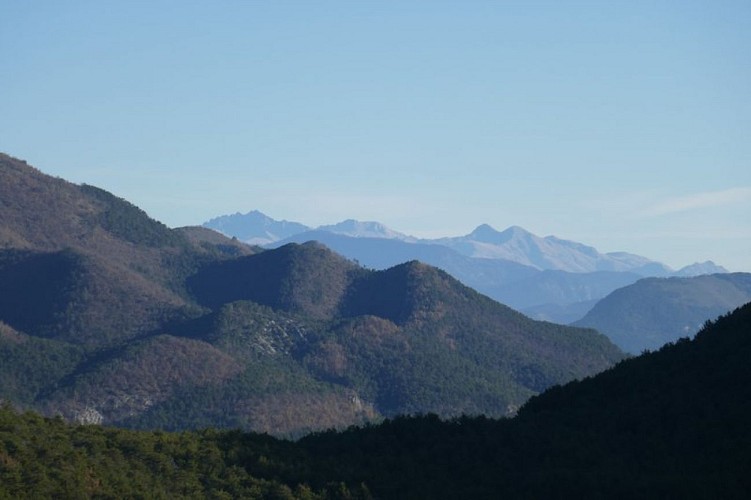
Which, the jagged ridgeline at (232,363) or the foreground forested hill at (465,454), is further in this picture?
the jagged ridgeline at (232,363)

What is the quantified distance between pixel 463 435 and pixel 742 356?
14.4m

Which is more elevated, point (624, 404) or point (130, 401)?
point (624, 404)

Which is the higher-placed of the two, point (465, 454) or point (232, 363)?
point (465, 454)

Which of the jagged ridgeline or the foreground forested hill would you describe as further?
the jagged ridgeline

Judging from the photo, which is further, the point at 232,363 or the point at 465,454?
the point at 232,363

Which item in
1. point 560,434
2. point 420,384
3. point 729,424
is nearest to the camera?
point 729,424

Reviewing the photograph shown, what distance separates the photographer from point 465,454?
49781 mm

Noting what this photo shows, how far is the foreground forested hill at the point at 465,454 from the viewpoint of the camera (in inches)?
1656

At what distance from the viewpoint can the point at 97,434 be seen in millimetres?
48344

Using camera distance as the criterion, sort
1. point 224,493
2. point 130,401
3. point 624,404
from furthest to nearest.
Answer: point 130,401 → point 624,404 → point 224,493

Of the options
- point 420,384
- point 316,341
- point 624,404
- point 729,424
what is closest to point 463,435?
point 624,404

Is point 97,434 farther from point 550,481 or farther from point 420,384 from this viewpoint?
point 420,384

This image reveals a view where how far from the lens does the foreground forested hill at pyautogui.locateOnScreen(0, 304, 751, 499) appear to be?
42062 millimetres

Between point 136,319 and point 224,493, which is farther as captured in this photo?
point 136,319
